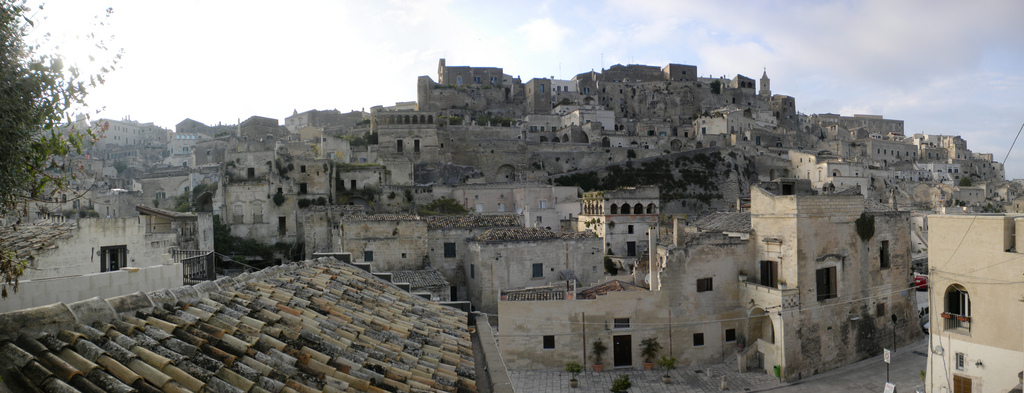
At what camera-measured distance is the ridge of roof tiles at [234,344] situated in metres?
3.73

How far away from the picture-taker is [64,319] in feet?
13.4

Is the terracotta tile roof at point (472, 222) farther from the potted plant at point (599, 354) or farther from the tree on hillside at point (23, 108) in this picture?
the tree on hillside at point (23, 108)

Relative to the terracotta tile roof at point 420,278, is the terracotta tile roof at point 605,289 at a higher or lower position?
lower

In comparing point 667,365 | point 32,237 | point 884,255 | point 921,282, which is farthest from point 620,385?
point 921,282

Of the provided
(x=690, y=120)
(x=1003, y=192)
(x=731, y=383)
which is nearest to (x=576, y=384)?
(x=731, y=383)

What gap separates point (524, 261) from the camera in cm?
2780

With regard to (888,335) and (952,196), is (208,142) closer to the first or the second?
(888,335)

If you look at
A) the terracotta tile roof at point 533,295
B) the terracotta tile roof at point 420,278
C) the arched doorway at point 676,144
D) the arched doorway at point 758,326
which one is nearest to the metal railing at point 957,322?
the arched doorway at point 758,326

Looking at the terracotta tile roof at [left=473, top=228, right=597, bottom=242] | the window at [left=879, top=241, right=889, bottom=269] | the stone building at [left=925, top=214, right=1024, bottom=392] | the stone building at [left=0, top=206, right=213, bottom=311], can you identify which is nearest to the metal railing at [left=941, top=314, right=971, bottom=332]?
the stone building at [left=925, top=214, right=1024, bottom=392]

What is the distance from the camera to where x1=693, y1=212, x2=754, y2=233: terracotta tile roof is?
26.7 meters

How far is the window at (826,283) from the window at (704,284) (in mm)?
4102

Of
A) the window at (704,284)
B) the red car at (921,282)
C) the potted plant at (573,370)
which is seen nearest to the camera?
the potted plant at (573,370)

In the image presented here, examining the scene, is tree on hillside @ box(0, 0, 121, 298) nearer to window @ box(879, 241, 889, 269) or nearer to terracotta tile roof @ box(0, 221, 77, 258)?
terracotta tile roof @ box(0, 221, 77, 258)

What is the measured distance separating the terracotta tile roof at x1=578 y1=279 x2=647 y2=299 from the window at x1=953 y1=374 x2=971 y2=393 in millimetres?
10412
